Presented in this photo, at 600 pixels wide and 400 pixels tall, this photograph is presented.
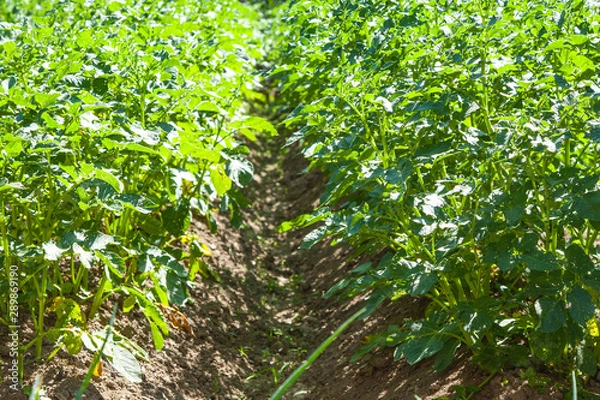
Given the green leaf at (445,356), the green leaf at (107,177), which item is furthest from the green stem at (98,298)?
the green leaf at (445,356)

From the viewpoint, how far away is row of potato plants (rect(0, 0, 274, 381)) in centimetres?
296

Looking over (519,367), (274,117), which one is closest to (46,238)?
(519,367)

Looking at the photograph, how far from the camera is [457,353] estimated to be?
11.1 feet

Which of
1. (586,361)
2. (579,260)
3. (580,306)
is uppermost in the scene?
(579,260)

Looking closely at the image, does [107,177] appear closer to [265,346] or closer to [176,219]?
[176,219]

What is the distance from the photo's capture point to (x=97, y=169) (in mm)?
2820

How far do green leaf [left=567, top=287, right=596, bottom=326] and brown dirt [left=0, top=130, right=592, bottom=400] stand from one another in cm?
42

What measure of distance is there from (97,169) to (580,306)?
1.67 meters

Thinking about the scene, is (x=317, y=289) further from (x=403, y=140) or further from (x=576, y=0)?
(x=576, y=0)

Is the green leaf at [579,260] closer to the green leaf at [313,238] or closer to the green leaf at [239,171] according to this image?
the green leaf at [313,238]

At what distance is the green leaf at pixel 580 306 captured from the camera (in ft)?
8.52

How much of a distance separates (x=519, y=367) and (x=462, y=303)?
367mm

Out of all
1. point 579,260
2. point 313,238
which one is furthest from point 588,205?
point 313,238

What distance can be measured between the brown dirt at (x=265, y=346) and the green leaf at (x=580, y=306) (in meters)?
0.42
